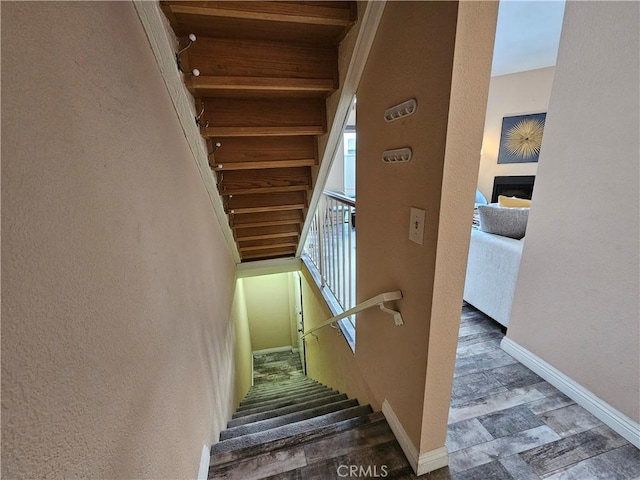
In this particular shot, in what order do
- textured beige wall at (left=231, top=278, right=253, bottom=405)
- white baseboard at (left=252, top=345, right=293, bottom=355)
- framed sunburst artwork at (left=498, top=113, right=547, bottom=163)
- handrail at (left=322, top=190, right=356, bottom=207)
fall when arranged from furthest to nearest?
white baseboard at (left=252, top=345, right=293, bottom=355) < framed sunburst artwork at (left=498, top=113, right=547, bottom=163) < textured beige wall at (left=231, top=278, right=253, bottom=405) < handrail at (left=322, top=190, right=356, bottom=207)

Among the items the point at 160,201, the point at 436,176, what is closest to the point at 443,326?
the point at 436,176

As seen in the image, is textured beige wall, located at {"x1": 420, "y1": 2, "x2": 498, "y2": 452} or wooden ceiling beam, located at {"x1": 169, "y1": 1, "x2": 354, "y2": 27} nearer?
textured beige wall, located at {"x1": 420, "y1": 2, "x2": 498, "y2": 452}

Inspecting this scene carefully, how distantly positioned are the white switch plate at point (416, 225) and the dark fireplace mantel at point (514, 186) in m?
6.18

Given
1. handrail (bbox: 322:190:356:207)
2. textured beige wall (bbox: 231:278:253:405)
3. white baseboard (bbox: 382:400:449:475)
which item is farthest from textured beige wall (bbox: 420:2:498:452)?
textured beige wall (bbox: 231:278:253:405)

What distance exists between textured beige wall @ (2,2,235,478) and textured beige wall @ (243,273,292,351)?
4469mm

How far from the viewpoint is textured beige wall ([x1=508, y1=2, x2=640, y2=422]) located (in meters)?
1.33

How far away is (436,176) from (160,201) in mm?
955

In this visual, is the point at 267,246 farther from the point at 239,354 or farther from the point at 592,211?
the point at 592,211

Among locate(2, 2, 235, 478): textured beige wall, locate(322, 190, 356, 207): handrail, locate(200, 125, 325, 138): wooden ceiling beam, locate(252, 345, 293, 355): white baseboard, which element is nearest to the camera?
locate(2, 2, 235, 478): textured beige wall

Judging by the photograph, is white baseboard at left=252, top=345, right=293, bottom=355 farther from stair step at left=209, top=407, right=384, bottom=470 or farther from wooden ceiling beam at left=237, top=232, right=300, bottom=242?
stair step at left=209, top=407, right=384, bottom=470

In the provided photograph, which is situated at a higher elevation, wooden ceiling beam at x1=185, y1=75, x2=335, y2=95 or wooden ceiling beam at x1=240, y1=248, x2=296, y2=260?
wooden ceiling beam at x1=185, y1=75, x2=335, y2=95

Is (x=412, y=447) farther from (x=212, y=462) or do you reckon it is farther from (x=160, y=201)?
(x=160, y=201)

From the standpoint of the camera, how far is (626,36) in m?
1.29

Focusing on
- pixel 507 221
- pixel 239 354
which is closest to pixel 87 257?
pixel 507 221
